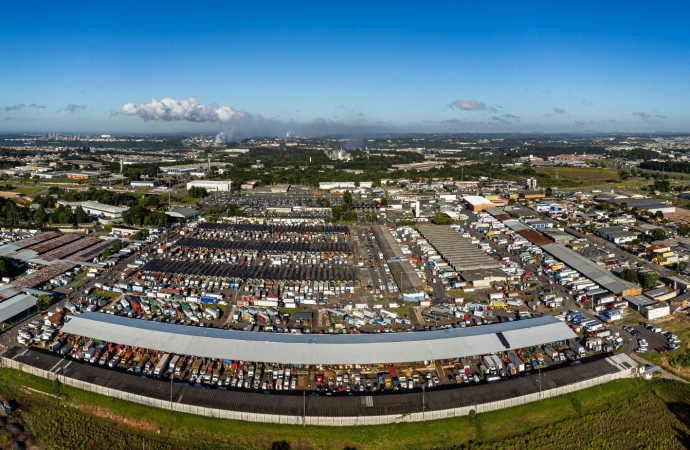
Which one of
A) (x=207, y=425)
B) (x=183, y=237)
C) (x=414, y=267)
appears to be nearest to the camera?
(x=207, y=425)

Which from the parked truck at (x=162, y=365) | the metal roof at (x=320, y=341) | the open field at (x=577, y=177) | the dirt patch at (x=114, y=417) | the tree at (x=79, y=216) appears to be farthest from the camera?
the open field at (x=577, y=177)

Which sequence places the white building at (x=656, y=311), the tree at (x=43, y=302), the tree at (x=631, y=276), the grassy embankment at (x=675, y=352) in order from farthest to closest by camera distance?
the tree at (x=631, y=276) < the tree at (x=43, y=302) < the white building at (x=656, y=311) < the grassy embankment at (x=675, y=352)

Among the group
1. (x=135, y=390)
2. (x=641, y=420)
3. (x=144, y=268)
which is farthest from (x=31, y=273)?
(x=641, y=420)

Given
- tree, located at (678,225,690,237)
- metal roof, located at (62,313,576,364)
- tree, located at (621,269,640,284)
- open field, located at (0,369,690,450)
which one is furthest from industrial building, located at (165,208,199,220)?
tree, located at (678,225,690,237)

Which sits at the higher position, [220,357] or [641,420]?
[220,357]

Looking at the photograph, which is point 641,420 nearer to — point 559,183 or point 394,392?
point 394,392

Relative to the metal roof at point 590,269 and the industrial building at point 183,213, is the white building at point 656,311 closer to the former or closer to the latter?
the metal roof at point 590,269

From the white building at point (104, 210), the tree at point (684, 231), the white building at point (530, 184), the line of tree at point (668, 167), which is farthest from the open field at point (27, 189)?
the line of tree at point (668, 167)

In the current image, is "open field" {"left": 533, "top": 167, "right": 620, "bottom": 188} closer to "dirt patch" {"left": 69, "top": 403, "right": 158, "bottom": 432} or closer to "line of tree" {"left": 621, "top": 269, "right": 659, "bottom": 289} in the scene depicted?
"line of tree" {"left": 621, "top": 269, "right": 659, "bottom": 289}
